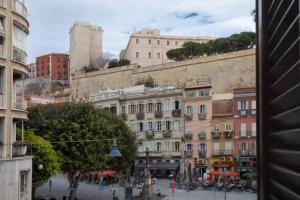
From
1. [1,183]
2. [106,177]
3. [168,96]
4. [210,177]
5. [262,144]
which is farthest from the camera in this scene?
[168,96]

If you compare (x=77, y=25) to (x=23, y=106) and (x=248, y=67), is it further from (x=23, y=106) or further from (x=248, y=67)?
(x=23, y=106)

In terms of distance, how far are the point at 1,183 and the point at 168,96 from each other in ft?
129

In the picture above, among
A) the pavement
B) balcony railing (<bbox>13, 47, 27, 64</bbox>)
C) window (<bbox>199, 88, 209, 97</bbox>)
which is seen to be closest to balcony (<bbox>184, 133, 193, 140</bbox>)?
window (<bbox>199, 88, 209, 97</bbox>)

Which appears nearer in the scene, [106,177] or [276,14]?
[276,14]

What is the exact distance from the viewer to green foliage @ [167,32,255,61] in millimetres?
83688

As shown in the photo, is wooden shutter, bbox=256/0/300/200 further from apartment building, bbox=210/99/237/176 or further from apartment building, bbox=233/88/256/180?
apartment building, bbox=210/99/237/176

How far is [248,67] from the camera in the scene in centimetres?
6819

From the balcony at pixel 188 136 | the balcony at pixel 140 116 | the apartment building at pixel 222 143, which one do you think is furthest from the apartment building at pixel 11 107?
the balcony at pixel 140 116

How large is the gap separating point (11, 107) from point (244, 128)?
34.7m

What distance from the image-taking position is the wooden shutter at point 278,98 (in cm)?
163

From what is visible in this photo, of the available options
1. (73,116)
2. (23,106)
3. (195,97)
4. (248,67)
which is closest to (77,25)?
(248,67)

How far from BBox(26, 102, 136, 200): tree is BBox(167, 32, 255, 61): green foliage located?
49.1 metres

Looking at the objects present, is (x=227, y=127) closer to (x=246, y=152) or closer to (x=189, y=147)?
(x=246, y=152)

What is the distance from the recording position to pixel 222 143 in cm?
5494
